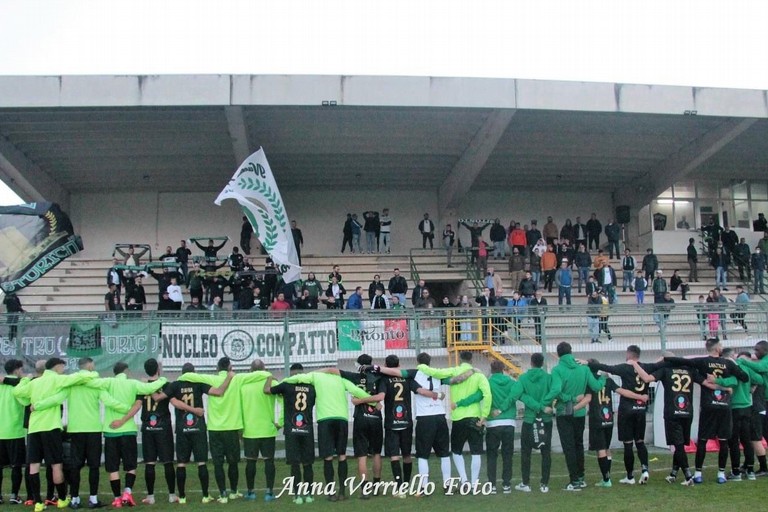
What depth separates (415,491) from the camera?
10836mm

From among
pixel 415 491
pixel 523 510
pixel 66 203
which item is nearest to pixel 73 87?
pixel 66 203

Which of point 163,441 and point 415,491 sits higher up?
point 163,441

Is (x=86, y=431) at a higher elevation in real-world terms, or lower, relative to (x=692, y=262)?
lower

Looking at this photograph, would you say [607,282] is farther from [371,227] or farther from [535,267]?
[371,227]

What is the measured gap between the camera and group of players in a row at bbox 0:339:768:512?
10562mm

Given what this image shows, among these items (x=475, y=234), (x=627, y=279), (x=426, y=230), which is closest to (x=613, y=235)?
(x=627, y=279)

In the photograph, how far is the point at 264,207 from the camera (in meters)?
21.6

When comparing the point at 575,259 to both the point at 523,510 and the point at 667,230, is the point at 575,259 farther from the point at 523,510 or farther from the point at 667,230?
the point at 523,510

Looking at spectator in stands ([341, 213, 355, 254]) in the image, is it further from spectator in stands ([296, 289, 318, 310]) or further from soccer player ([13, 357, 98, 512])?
soccer player ([13, 357, 98, 512])

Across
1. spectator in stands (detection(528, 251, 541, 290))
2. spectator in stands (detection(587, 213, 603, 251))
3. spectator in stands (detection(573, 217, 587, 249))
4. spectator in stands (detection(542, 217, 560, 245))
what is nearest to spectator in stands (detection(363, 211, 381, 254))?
spectator in stands (detection(528, 251, 541, 290))

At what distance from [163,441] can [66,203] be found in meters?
20.4

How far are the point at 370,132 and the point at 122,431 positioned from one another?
16.2 meters

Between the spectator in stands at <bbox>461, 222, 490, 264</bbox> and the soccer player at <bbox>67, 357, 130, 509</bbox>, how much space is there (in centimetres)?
1702

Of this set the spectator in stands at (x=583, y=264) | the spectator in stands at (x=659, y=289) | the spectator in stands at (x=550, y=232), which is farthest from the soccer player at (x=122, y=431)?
the spectator in stands at (x=550, y=232)
